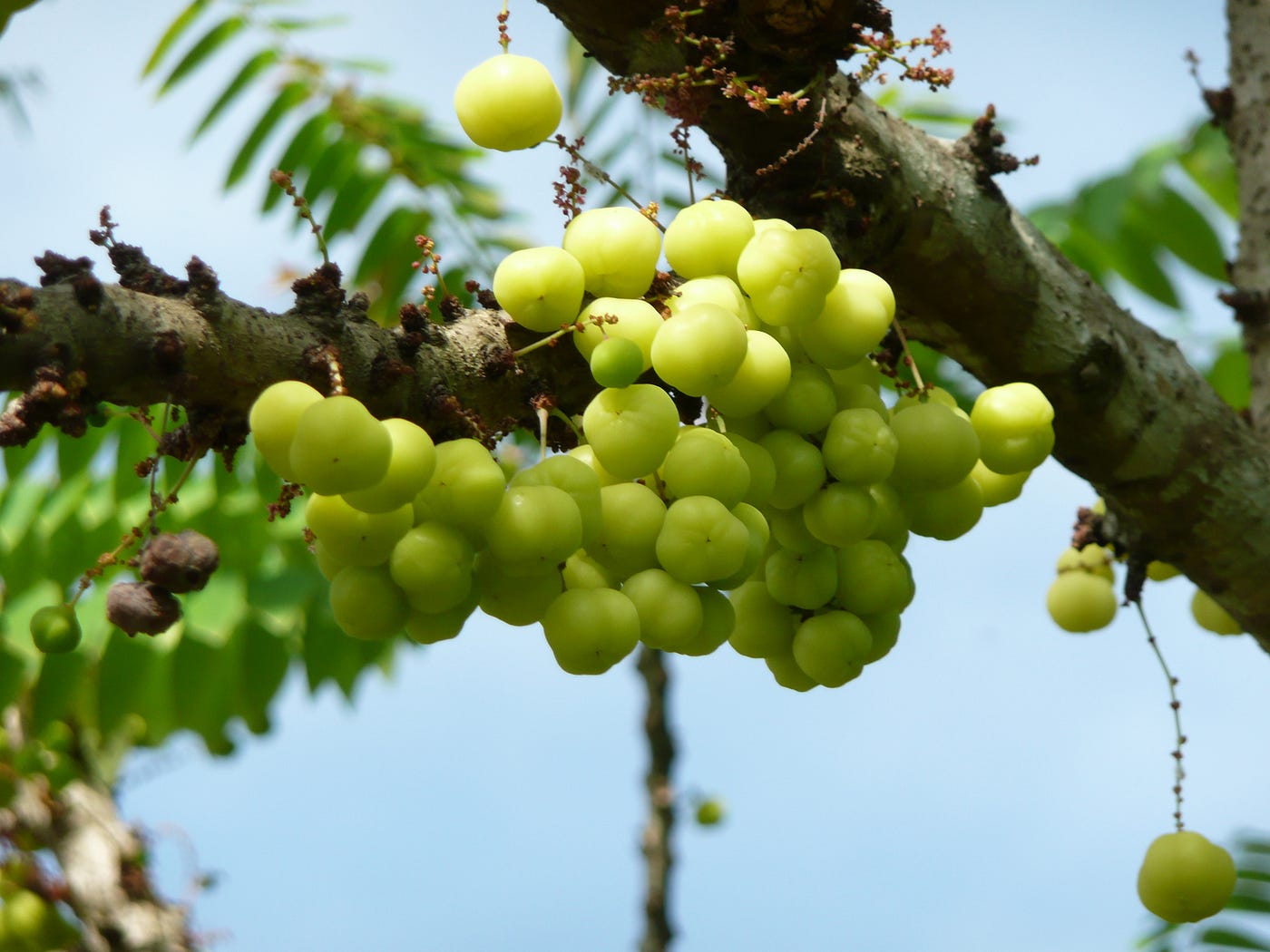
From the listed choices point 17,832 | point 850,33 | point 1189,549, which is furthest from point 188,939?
point 850,33

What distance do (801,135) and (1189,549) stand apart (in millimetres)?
1350

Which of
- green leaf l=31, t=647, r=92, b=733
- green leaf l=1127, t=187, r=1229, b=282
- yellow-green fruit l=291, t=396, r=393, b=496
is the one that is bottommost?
yellow-green fruit l=291, t=396, r=393, b=496

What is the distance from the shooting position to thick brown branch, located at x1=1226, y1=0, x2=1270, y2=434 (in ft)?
10.8

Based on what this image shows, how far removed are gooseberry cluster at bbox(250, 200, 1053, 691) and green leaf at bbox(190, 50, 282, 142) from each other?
292cm

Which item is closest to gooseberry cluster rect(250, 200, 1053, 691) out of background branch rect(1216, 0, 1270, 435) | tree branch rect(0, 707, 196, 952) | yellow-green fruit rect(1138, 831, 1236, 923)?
yellow-green fruit rect(1138, 831, 1236, 923)

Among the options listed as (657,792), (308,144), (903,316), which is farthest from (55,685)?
(903,316)

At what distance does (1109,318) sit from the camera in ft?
8.39

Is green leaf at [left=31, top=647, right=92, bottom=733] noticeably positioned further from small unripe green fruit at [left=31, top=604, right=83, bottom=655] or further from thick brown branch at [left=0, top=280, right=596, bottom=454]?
thick brown branch at [left=0, top=280, right=596, bottom=454]

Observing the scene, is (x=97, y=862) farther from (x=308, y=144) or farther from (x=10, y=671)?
(x=308, y=144)

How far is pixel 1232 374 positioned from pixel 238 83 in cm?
342

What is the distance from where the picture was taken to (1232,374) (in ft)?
13.4

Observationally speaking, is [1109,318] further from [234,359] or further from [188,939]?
[188,939]

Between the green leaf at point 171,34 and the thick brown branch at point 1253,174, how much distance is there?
320cm

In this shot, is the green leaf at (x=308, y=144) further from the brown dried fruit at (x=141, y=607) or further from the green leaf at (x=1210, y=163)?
the brown dried fruit at (x=141, y=607)
